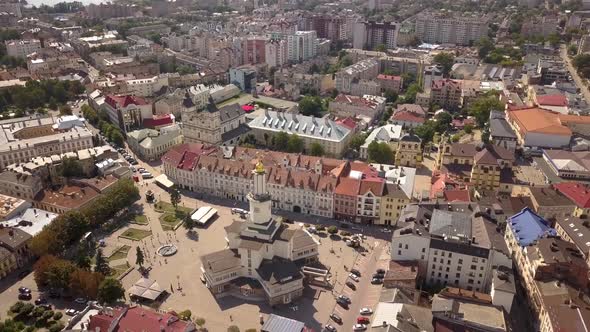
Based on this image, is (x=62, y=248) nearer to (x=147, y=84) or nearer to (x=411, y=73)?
(x=147, y=84)

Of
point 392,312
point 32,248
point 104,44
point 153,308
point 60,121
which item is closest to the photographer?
point 392,312

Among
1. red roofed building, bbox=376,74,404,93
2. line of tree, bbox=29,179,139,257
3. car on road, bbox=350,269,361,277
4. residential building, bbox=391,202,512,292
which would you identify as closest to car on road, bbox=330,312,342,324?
car on road, bbox=350,269,361,277

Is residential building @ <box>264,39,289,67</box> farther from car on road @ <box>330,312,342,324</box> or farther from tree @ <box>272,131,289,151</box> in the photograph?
car on road @ <box>330,312,342,324</box>

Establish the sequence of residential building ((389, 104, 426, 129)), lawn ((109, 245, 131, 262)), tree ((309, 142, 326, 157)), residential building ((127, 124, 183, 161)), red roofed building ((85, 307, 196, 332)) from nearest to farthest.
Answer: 1. red roofed building ((85, 307, 196, 332))
2. lawn ((109, 245, 131, 262))
3. tree ((309, 142, 326, 157))
4. residential building ((127, 124, 183, 161))
5. residential building ((389, 104, 426, 129))

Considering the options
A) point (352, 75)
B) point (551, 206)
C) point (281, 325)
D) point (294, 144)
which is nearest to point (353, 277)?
point (281, 325)

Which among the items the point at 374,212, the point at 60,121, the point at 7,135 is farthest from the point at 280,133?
the point at 7,135

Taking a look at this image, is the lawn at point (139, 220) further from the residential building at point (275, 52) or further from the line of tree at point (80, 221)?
the residential building at point (275, 52)
